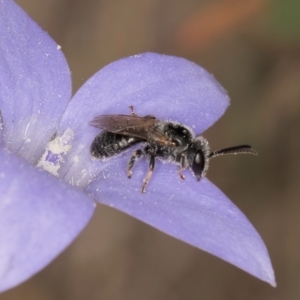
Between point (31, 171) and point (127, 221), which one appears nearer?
point (31, 171)

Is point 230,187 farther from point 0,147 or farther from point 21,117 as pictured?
point 0,147

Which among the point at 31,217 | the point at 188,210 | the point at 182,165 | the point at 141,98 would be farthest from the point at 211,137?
the point at 31,217

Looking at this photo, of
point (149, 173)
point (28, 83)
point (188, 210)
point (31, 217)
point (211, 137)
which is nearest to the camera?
point (31, 217)

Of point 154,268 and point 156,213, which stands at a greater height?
point 156,213

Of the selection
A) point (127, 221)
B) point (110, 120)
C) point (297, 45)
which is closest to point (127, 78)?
point (110, 120)

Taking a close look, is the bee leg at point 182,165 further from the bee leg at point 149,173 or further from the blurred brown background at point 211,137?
the blurred brown background at point 211,137

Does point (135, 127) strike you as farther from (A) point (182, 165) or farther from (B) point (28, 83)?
(B) point (28, 83)

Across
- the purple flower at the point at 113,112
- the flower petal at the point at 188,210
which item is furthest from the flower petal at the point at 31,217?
the flower petal at the point at 188,210

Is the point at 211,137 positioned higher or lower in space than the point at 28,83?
lower
